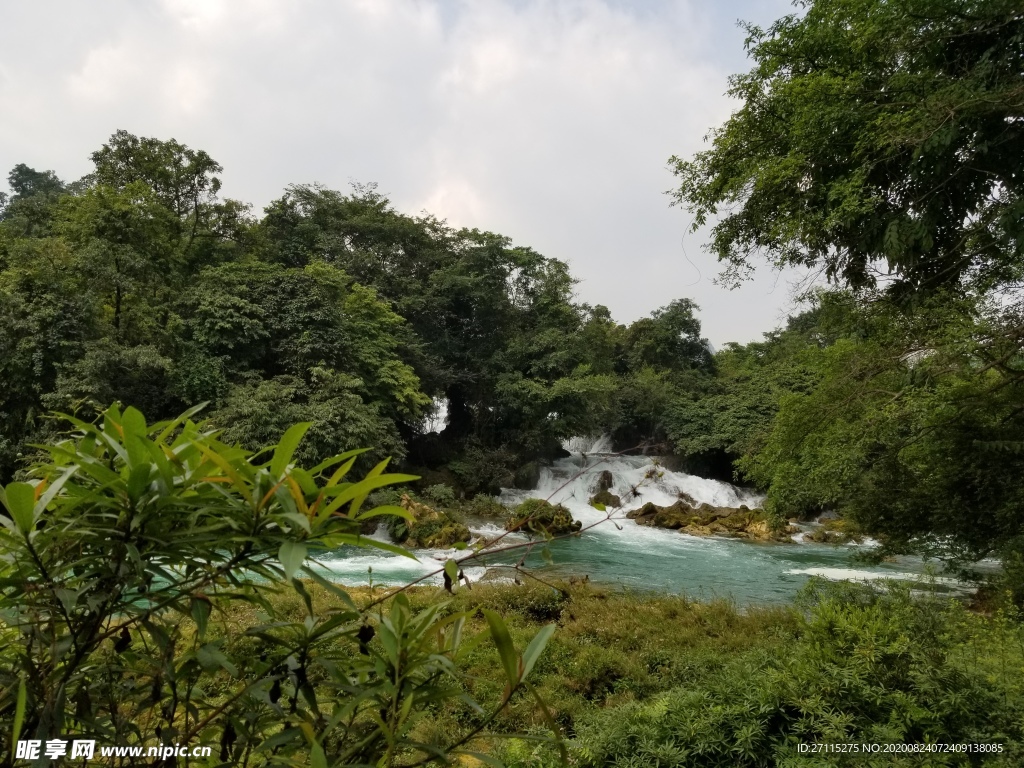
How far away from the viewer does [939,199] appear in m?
4.87

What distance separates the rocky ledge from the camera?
13.5 metres

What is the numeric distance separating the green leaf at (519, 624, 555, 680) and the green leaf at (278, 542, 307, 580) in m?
0.30

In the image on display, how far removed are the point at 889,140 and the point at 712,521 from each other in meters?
11.9

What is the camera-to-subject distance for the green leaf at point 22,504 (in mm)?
591

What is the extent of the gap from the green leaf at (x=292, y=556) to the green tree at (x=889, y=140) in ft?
16.3

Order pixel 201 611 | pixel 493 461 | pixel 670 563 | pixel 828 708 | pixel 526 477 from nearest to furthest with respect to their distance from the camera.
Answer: pixel 201 611 → pixel 828 708 → pixel 670 563 → pixel 493 461 → pixel 526 477

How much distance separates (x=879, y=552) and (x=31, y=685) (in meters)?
8.38

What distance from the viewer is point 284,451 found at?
28.1 inches

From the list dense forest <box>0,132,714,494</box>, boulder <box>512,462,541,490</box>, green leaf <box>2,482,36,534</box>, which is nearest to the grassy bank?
green leaf <box>2,482,36,534</box>

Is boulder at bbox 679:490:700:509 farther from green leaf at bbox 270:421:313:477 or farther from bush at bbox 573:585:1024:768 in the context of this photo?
green leaf at bbox 270:421:313:477

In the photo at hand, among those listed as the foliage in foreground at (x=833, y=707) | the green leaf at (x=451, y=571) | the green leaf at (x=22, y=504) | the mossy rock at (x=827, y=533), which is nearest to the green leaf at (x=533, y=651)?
the green leaf at (x=451, y=571)

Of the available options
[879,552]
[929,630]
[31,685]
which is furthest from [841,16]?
[31,685]

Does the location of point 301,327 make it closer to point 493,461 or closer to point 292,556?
point 493,461

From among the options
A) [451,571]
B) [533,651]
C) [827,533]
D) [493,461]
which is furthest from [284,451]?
[493,461]
